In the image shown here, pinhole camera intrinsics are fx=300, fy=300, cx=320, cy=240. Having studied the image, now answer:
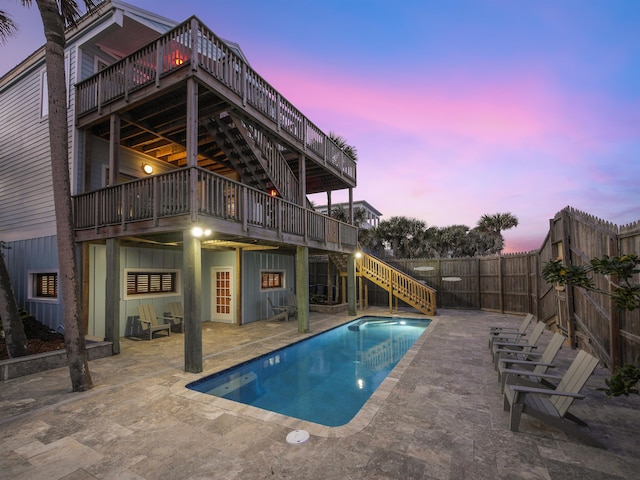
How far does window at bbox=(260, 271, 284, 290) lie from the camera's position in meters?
13.0

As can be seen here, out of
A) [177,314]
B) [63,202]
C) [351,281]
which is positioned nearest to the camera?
[63,202]

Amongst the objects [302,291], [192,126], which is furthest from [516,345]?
[192,126]

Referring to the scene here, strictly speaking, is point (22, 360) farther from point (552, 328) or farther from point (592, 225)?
point (552, 328)

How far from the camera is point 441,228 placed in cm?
2784

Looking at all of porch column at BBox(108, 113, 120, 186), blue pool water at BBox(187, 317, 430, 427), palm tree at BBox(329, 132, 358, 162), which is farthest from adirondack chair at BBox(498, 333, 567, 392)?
palm tree at BBox(329, 132, 358, 162)

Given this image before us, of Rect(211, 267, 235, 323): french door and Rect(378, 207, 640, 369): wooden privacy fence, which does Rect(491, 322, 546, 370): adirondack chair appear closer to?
Rect(378, 207, 640, 369): wooden privacy fence

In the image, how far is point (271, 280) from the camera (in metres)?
13.6

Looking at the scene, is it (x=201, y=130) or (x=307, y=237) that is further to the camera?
(x=307, y=237)

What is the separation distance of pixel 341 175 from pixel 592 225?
28.6ft

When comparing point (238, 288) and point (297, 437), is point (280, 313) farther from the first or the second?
point (297, 437)

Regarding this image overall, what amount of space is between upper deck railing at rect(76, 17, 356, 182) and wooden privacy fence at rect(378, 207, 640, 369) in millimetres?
7456

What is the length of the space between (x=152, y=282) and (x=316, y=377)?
22.2ft

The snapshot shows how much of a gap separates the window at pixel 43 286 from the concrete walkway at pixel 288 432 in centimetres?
426

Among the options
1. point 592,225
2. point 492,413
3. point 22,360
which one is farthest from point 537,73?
point 22,360
